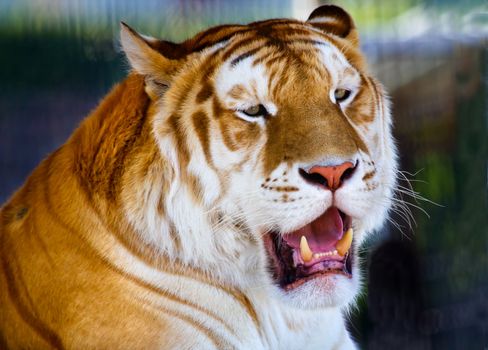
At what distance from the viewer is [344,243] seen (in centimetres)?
163

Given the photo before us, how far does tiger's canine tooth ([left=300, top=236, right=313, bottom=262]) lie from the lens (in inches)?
62.7

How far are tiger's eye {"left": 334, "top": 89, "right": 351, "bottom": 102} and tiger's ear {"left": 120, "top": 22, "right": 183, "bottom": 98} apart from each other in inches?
12.8

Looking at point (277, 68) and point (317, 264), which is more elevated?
point (277, 68)

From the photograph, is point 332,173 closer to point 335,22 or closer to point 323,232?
point 323,232

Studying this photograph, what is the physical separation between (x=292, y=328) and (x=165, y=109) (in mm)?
536

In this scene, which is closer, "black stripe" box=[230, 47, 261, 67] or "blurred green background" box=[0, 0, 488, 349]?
"black stripe" box=[230, 47, 261, 67]

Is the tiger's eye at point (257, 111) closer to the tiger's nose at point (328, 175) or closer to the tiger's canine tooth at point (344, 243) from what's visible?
the tiger's nose at point (328, 175)

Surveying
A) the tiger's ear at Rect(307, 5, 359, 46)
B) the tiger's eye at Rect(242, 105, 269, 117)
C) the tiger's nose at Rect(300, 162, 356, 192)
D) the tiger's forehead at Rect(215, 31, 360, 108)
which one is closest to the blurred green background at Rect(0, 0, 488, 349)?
the tiger's ear at Rect(307, 5, 359, 46)

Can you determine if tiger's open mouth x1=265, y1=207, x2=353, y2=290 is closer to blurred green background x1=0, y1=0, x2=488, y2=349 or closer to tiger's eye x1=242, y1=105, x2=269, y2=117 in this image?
tiger's eye x1=242, y1=105, x2=269, y2=117

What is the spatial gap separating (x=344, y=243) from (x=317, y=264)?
72mm

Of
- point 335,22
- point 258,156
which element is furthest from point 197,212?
point 335,22

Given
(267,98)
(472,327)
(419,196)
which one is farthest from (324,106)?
(472,327)

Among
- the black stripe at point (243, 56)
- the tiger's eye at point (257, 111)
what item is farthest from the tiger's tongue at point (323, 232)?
the black stripe at point (243, 56)

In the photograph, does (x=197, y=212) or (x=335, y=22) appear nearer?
(x=197, y=212)
